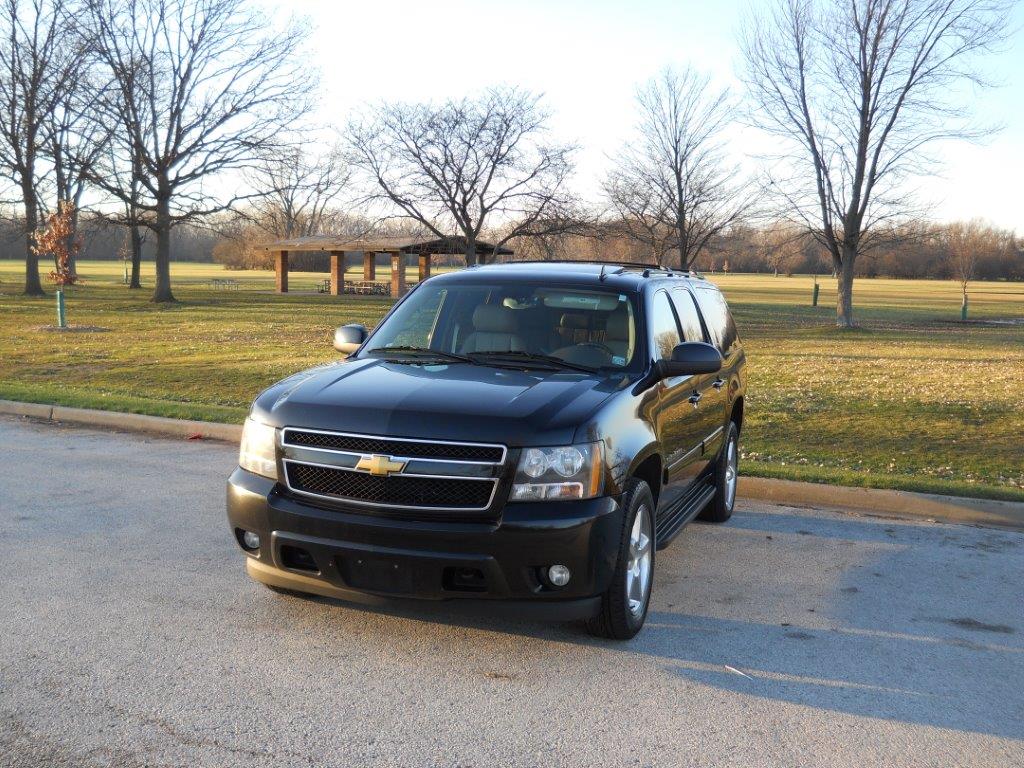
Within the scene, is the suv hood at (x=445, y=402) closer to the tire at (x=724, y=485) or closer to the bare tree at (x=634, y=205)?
the tire at (x=724, y=485)

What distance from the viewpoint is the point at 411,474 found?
4211 mm

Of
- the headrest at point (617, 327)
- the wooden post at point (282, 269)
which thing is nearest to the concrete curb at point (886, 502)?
the headrest at point (617, 327)

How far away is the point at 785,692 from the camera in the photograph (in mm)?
4133

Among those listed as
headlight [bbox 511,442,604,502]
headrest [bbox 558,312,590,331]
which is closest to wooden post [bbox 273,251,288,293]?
headrest [bbox 558,312,590,331]

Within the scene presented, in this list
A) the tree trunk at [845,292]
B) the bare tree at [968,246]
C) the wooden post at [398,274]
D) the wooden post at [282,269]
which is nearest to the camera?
the tree trunk at [845,292]

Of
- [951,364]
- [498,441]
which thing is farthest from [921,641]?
[951,364]

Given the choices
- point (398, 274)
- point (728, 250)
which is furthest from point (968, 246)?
point (398, 274)

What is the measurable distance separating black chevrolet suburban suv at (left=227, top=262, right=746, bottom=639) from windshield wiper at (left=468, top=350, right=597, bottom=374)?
0.05ft

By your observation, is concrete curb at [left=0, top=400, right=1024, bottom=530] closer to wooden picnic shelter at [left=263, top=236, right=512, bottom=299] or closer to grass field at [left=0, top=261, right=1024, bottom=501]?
grass field at [left=0, top=261, right=1024, bottom=501]

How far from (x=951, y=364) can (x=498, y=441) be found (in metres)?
17.0

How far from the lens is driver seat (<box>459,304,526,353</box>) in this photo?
545 centimetres

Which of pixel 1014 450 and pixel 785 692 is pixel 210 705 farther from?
pixel 1014 450

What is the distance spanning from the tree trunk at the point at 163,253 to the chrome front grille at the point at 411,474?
38.7m

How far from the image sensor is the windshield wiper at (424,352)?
530 cm
